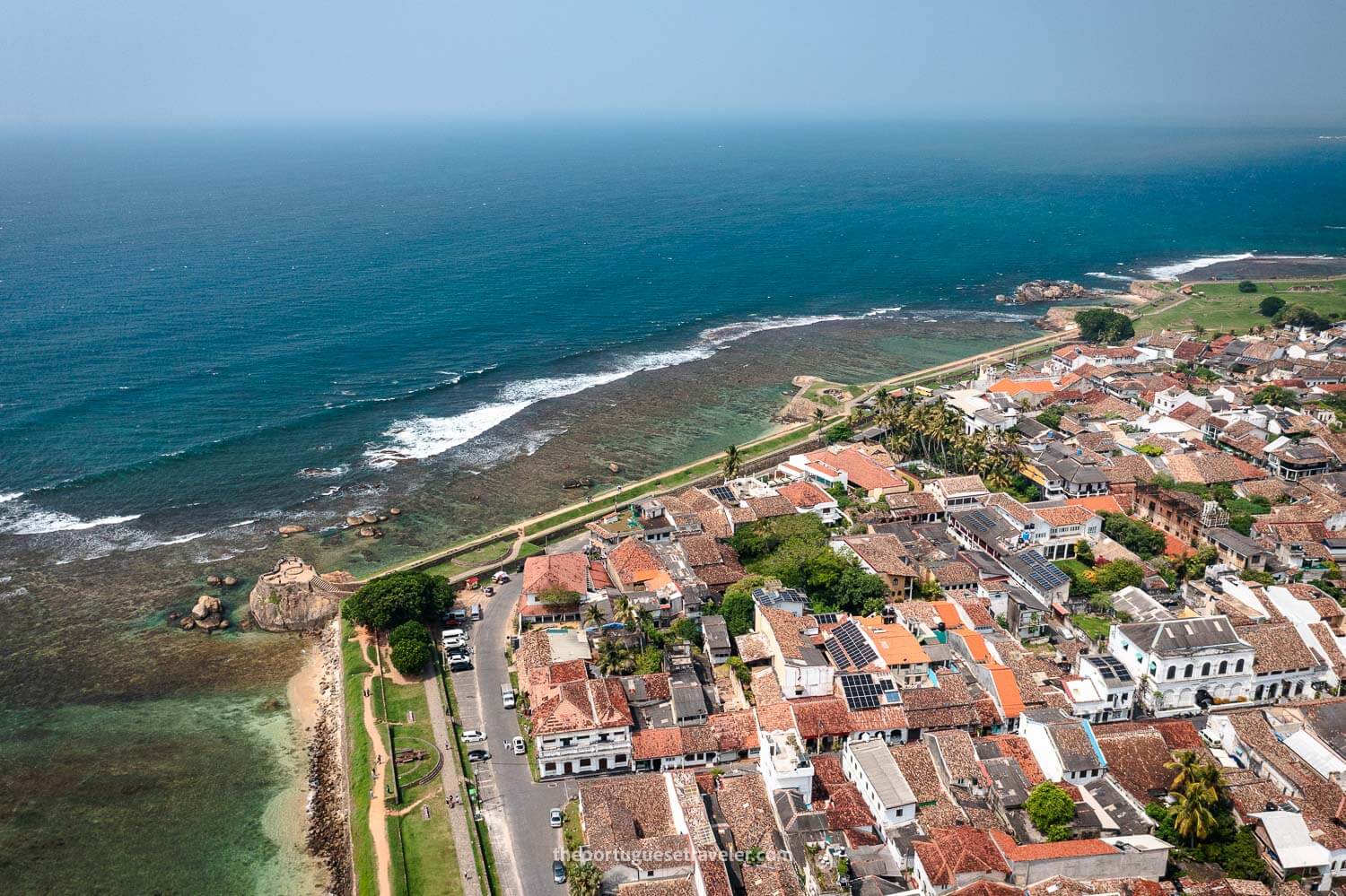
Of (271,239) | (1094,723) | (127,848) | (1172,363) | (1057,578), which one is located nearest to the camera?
(127,848)

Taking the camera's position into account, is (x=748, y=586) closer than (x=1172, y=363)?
Yes

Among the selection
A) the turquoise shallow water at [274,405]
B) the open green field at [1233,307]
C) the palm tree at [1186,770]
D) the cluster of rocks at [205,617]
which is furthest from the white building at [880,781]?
the open green field at [1233,307]

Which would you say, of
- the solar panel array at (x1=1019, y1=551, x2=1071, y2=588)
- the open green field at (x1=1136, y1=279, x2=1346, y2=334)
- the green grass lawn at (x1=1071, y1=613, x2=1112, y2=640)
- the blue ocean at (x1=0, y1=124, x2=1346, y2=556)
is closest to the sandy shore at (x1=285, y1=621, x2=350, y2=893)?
the blue ocean at (x1=0, y1=124, x2=1346, y2=556)

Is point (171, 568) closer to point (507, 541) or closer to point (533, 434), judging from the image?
point (507, 541)

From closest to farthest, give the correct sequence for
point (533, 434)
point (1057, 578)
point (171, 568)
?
point (1057, 578) < point (171, 568) < point (533, 434)

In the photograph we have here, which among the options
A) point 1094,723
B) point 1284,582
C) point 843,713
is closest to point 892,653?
point 843,713

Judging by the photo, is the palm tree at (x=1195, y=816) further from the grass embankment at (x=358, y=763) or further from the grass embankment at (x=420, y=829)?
the grass embankment at (x=358, y=763)

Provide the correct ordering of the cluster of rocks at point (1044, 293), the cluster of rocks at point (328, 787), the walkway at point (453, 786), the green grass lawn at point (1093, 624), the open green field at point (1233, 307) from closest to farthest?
the walkway at point (453, 786) < the cluster of rocks at point (328, 787) < the green grass lawn at point (1093, 624) < the open green field at point (1233, 307) < the cluster of rocks at point (1044, 293)
